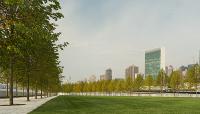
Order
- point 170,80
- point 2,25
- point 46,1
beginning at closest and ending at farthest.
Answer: point 2,25 → point 46,1 → point 170,80

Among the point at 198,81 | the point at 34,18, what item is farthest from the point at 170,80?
the point at 34,18

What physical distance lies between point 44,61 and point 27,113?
24.9 meters

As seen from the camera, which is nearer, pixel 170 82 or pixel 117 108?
pixel 117 108

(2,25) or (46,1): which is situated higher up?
(46,1)

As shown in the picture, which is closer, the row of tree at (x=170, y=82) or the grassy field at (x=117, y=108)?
the grassy field at (x=117, y=108)

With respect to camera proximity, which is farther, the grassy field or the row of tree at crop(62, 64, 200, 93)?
the row of tree at crop(62, 64, 200, 93)

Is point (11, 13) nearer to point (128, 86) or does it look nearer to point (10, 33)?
point (10, 33)

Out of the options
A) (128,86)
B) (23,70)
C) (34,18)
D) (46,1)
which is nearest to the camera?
(34,18)

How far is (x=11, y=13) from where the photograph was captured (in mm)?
17109

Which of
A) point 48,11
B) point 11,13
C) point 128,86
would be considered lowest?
point 128,86

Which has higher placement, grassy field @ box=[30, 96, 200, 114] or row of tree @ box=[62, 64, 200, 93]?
grassy field @ box=[30, 96, 200, 114]

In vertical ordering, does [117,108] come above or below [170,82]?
above

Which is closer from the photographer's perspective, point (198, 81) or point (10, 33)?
point (10, 33)

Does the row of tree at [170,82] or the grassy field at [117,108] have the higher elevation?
the grassy field at [117,108]
